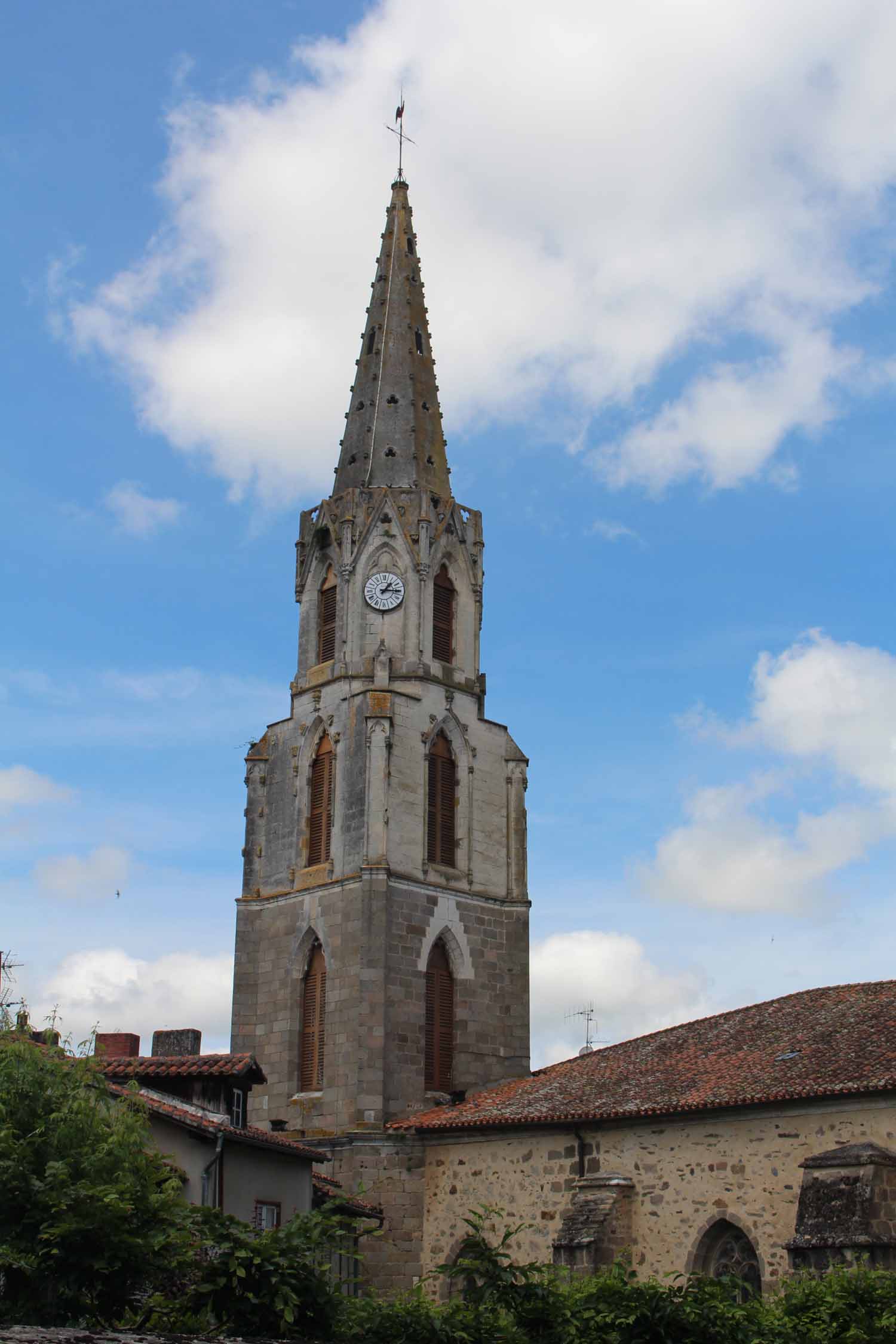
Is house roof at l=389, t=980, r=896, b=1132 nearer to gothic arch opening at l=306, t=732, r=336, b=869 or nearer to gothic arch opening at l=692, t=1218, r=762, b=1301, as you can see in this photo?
gothic arch opening at l=692, t=1218, r=762, b=1301

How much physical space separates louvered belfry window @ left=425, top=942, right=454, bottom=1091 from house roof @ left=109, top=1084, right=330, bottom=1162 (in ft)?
26.8

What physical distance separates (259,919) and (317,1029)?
3.41m

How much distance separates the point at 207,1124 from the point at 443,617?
60.9 ft

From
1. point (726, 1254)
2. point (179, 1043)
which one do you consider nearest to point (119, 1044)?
point (179, 1043)

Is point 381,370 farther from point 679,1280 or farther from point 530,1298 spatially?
point 530,1298

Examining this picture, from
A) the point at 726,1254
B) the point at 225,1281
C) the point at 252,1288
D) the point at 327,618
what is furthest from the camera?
the point at 327,618

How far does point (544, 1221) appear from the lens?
29.9m

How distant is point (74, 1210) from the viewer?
16.0 m

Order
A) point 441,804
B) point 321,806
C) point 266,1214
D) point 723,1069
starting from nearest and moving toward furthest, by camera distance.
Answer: point 266,1214 < point 723,1069 < point 321,806 < point 441,804

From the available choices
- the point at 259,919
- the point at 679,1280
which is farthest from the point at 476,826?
the point at 679,1280

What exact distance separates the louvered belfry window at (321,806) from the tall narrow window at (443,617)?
3.66m

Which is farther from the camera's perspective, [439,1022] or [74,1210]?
[439,1022]

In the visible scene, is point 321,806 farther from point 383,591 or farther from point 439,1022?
point 439,1022

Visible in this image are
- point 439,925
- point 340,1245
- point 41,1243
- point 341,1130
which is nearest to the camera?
point 41,1243
